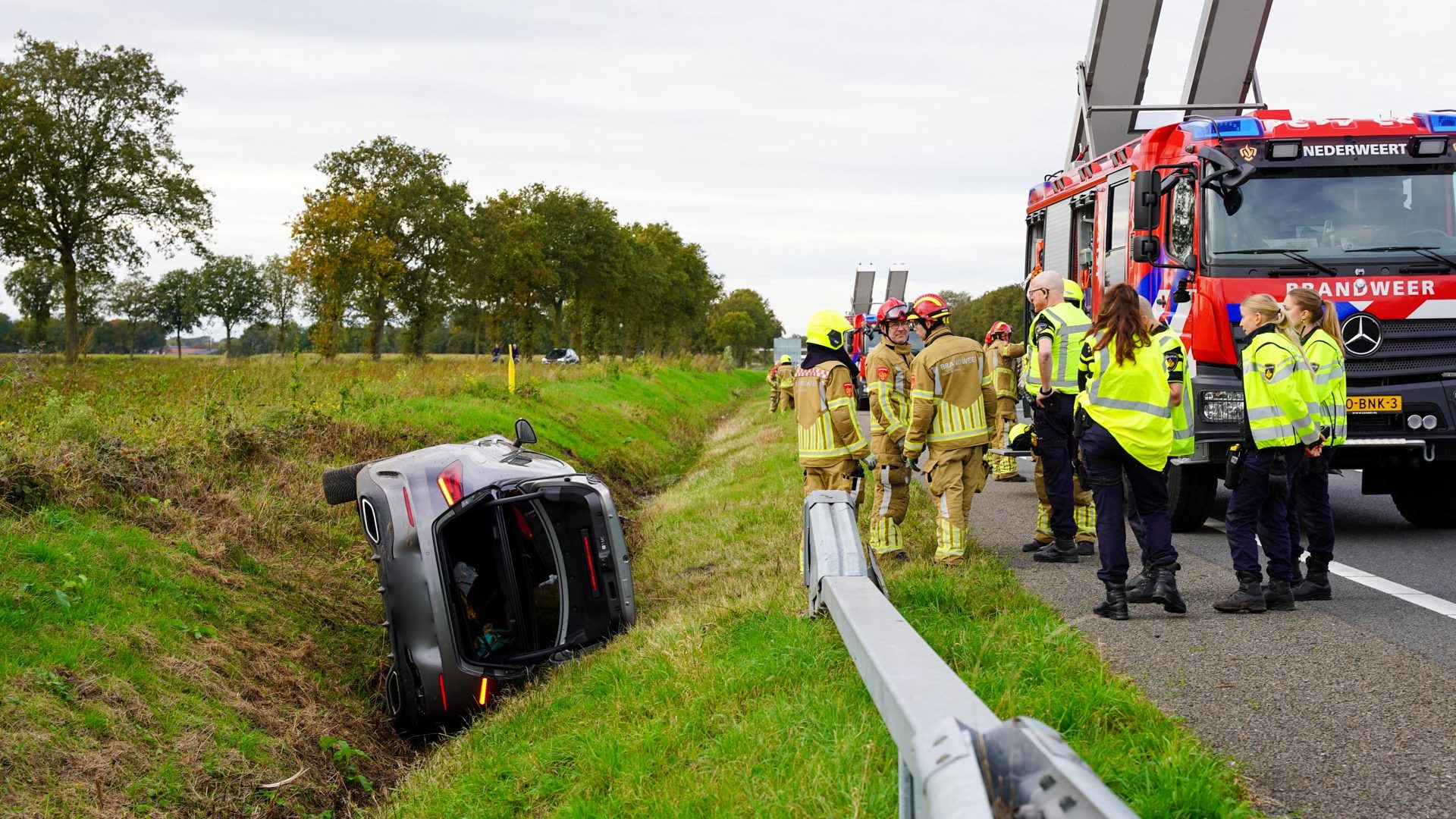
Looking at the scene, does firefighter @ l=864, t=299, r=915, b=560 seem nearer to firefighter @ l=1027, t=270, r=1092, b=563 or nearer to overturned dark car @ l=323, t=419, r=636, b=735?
firefighter @ l=1027, t=270, r=1092, b=563

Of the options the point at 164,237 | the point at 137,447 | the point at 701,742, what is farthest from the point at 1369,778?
the point at 164,237

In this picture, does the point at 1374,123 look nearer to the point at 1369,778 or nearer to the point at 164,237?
the point at 1369,778

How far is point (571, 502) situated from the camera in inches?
322

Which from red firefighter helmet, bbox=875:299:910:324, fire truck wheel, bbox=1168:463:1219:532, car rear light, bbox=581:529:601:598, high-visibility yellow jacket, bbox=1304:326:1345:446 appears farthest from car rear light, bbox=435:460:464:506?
fire truck wheel, bbox=1168:463:1219:532

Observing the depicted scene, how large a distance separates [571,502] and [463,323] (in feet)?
195

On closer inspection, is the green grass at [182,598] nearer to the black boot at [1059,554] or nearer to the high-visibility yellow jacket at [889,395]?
the high-visibility yellow jacket at [889,395]

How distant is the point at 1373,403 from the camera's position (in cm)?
863

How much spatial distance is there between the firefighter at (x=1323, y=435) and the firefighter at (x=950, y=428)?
2067 mm

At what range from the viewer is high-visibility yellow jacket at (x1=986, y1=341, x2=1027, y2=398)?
33.9 ft

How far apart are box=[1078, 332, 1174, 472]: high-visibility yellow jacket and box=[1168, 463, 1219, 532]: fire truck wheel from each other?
3.10 meters

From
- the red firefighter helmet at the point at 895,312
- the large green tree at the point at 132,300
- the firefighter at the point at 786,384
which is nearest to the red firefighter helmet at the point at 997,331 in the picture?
the firefighter at the point at 786,384

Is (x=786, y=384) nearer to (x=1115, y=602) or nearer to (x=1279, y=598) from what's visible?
(x=1115, y=602)

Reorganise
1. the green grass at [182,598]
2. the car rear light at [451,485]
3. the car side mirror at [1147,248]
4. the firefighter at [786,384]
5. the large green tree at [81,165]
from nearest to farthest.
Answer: the green grass at [182,598] < the car rear light at [451,485] < the firefighter at [786,384] < the car side mirror at [1147,248] < the large green tree at [81,165]

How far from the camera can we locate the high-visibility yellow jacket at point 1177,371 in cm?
684
